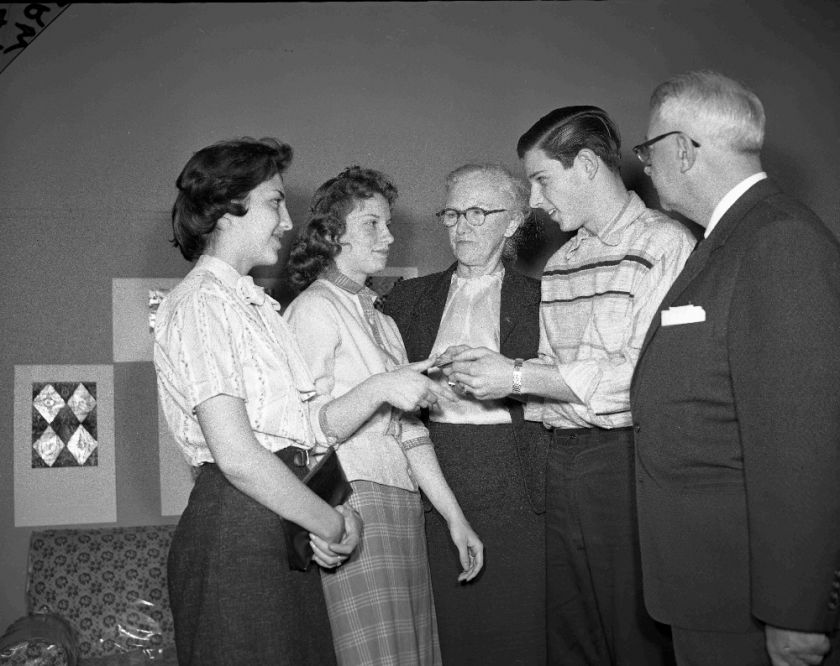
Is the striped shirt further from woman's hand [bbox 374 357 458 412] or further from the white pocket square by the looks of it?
the white pocket square

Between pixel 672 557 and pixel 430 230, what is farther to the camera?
pixel 430 230

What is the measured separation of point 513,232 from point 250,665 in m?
1.91

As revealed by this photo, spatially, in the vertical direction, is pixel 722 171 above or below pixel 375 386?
above

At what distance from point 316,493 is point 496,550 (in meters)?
1.13

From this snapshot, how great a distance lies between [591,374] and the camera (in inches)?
112

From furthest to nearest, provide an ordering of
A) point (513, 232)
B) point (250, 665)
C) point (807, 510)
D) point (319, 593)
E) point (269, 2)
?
point (269, 2) → point (513, 232) → point (319, 593) → point (250, 665) → point (807, 510)

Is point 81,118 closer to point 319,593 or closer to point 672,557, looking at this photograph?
point 319,593

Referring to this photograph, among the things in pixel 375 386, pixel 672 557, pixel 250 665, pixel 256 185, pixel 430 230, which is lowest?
pixel 250 665

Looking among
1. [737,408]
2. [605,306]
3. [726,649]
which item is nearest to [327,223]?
[605,306]

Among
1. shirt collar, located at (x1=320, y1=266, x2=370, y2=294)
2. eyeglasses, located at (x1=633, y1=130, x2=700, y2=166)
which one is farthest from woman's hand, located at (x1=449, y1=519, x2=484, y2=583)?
eyeglasses, located at (x1=633, y1=130, x2=700, y2=166)

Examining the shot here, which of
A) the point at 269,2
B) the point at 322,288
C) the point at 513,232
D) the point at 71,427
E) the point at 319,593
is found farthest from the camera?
the point at 269,2

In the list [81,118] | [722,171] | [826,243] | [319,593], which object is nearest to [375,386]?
[319,593]

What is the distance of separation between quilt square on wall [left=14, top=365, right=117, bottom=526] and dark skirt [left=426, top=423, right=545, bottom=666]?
181 centimetres

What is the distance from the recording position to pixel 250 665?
2.26m
